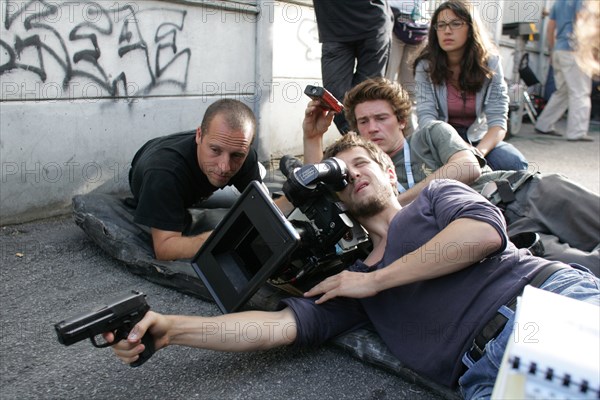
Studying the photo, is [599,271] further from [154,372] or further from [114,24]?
[114,24]

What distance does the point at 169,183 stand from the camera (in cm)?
286

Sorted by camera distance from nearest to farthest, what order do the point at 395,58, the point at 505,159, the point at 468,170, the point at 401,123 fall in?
the point at 468,170 < the point at 401,123 < the point at 505,159 < the point at 395,58

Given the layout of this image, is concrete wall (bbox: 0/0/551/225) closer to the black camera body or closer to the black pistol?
the black camera body

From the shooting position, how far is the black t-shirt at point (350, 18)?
4352 millimetres

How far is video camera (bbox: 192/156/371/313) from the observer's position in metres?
2.23

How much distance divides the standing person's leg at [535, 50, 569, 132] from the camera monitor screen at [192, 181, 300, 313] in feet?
23.2

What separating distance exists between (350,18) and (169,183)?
2.26 m

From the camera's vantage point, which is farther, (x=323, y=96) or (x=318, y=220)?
(x=323, y=96)

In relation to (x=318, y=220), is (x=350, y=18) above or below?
A: above

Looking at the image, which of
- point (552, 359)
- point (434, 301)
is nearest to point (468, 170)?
point (434, 301)

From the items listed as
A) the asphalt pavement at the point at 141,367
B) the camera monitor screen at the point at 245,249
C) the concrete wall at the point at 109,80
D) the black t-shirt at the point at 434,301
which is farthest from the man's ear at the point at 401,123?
the concrete wall at the point at 109,80

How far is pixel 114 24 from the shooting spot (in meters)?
4.02

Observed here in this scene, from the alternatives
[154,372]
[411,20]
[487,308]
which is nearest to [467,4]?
[411,20]

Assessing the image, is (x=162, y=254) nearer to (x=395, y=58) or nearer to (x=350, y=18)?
(x=350, y=18)
